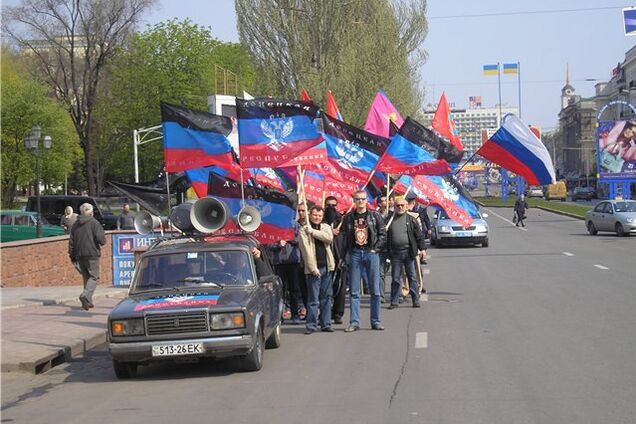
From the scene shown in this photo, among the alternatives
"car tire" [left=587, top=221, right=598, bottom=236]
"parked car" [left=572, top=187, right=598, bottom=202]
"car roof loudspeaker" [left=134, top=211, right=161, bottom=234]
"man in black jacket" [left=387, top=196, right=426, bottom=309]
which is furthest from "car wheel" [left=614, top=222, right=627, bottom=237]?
"parked car" [left=572, top=187, right=598, bottom=202]

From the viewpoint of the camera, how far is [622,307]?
1366cm

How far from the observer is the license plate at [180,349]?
30.3 ft

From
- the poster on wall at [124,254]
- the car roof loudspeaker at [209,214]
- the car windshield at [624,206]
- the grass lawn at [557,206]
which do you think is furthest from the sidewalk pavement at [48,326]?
the grass lawn at [557,206]

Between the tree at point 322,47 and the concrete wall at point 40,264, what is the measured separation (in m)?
17.8

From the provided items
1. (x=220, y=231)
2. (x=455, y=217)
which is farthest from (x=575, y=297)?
(x=220, y=231)

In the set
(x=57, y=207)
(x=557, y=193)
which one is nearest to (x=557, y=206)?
(x=557, y=193)

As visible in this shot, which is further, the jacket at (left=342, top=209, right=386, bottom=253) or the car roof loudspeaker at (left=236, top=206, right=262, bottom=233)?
the jacket at (left=342, top=209, right=386, bottom=253)

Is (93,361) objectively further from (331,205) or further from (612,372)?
(612,372)

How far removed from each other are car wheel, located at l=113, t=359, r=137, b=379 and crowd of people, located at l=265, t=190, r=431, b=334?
3261 mm

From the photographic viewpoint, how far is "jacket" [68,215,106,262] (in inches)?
617

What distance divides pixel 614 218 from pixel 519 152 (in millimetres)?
20674

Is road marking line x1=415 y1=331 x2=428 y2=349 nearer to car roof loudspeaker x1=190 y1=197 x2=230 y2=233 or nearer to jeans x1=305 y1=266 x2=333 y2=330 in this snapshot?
jeans x1=305 y1=266 x2=333 y2=330

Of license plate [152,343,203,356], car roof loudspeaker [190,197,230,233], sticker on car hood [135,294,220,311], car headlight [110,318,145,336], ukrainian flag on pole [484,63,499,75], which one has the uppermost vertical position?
Result: ukrainian flag on pole [484,63,499,75]

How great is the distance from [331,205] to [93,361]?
4.49 metres
